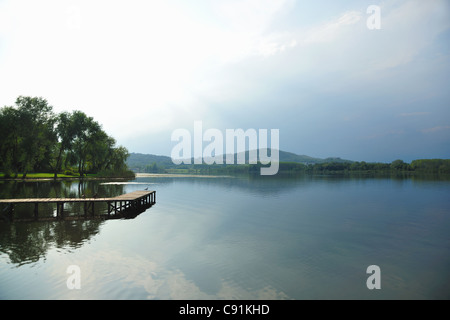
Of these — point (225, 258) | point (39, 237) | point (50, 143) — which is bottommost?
point (225, 258)

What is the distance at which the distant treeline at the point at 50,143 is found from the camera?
198 feet

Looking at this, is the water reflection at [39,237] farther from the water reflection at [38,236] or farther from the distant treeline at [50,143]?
the distant treeline at [50,143]

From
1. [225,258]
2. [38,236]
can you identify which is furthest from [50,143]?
[225,258]

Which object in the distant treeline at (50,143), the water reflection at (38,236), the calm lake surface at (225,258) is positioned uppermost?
the distant treeline at (50,143)

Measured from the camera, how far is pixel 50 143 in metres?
69.8

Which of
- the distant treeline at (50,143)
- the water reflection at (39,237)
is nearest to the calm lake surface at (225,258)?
the water reflection at (39,237)

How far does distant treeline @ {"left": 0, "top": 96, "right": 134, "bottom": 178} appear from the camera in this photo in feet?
198

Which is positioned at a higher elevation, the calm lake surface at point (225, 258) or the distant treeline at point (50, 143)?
the distant treeline at point (50, 143)

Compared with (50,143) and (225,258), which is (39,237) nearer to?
(225,258)

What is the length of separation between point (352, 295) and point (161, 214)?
816 inches

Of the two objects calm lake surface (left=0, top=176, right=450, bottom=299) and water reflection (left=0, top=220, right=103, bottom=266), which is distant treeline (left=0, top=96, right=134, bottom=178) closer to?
calm lake surface (left=0, top=176, right=450, bottom=299)

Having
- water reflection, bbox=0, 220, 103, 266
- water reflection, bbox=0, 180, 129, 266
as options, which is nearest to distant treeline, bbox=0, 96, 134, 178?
water reflection, bbox=0, 180, 129, 266

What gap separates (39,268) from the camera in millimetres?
11719
